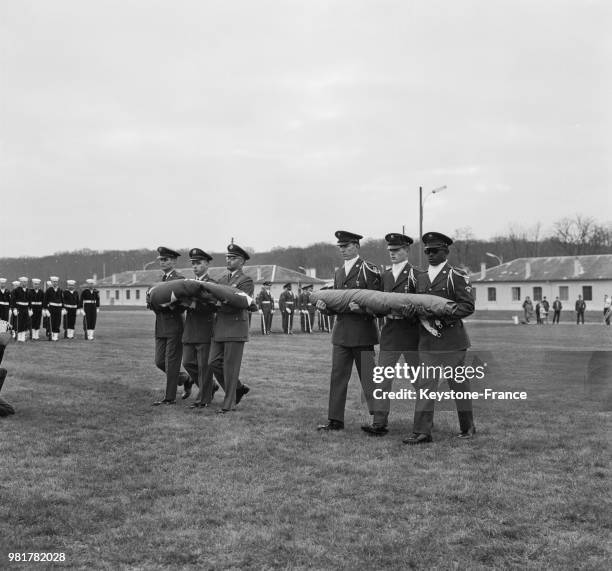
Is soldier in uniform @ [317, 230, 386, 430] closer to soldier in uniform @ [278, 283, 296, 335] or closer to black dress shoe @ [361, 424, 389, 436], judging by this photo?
black dress shoe @ [361, 424, 389, 436]

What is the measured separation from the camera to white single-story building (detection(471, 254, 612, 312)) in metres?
66.7

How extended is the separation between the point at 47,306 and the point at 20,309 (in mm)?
1215

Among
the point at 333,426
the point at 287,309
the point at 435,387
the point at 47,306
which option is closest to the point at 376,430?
the point at 333,426

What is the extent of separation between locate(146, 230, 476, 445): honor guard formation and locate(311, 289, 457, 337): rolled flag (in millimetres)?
38

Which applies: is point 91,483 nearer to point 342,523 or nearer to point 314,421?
point 342,523

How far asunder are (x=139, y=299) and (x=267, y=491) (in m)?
97.0

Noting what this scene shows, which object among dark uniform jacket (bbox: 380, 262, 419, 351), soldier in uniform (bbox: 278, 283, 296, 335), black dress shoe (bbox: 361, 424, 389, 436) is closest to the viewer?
black dress shoe (bbox: 361, 424, 389, 436)

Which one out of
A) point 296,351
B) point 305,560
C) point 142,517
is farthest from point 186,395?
point 296,351

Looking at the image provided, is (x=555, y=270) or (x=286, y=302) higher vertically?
(x=555, y=270)

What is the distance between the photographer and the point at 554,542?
14.0ft

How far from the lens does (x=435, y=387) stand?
23.3 feet

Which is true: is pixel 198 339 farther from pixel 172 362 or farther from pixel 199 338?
pixel 172 362

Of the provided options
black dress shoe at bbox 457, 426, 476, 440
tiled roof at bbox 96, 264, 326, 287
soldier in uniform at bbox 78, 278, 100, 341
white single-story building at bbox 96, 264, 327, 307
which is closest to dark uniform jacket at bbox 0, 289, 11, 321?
soldier in uniform at bbox 78, 278, 100, 341

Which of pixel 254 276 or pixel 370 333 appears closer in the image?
pixel 370 333
